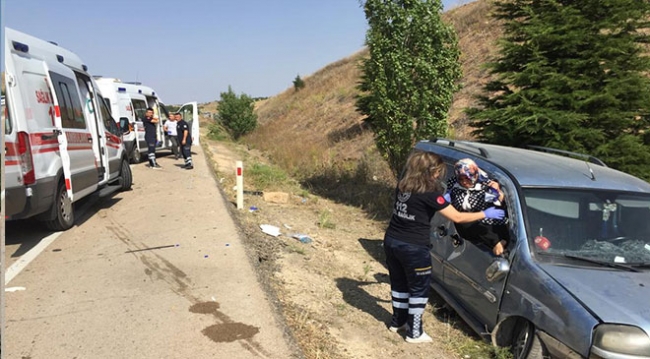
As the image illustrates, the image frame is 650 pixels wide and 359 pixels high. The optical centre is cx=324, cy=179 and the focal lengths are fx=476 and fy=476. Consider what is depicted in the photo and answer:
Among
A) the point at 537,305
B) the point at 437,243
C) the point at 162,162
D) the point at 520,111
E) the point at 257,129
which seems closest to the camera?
the point at 537,305

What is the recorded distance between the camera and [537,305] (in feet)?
11.6

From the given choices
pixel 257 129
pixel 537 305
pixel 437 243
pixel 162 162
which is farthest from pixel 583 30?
pixel 257 129

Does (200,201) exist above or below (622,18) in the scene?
below

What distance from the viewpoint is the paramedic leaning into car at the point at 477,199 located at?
4.30 m

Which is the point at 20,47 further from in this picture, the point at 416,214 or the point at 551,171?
the point at 551,171

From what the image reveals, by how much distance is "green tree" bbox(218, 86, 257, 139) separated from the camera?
107ft

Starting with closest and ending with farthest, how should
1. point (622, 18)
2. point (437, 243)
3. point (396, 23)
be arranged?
1. point (437, 243)
2. point (622, 18)
3. point (396, 23)

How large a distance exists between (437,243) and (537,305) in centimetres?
187

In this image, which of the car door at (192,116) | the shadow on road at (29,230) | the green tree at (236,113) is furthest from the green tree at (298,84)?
the shadow on road at (29,230)

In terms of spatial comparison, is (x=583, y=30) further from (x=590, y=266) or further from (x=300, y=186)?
(x=300, y=186)

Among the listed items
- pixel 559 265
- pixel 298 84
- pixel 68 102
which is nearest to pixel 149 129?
pixel 68 102

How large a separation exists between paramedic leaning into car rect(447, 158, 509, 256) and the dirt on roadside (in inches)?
40.7

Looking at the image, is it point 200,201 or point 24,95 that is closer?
point 24,95

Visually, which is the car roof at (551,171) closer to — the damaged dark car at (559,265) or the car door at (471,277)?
the damaged dark car at (559,265)
